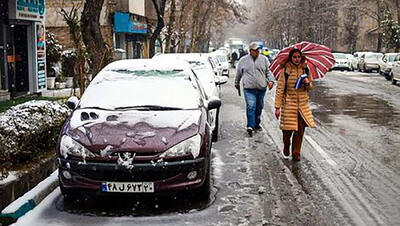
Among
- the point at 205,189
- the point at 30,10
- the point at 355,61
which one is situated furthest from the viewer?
the point at 355,61

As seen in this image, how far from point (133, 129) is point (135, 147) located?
1.25 feet

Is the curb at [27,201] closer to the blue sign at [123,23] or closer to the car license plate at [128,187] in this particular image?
the car license plate at [128,187]

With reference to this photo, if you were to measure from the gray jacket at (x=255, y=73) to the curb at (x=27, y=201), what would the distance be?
5.36 meters

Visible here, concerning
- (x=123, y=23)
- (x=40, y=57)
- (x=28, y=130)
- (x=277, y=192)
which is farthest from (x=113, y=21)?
(x=277, y=192)

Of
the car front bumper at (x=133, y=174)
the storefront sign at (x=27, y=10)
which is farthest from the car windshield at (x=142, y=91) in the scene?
Answer: the storefront sign at (x=27, y=10)

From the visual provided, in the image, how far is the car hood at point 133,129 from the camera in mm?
6148

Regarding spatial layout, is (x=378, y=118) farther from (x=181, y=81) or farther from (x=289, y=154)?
(x=181, y=81)

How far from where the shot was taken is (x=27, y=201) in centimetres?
619

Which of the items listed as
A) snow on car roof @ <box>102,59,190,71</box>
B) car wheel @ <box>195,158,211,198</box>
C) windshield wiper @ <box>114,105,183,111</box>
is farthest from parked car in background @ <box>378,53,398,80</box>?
car wheel @ <box>195,158,211,198</box>

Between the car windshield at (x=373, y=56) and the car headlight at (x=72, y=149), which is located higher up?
the car windshield at (x=373, y=56)

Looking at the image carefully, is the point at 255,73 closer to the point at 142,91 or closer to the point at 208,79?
the point at 208,79

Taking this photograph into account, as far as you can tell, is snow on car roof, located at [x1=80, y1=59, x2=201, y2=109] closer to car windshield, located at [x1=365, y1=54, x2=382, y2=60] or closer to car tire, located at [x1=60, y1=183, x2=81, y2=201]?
car tire, located at [x1=60, y1=183, x2=81, y2=201]

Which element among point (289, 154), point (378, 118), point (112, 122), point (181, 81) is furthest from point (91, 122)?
point (378, 118)

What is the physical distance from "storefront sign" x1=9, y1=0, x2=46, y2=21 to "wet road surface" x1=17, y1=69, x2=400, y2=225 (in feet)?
26.0
